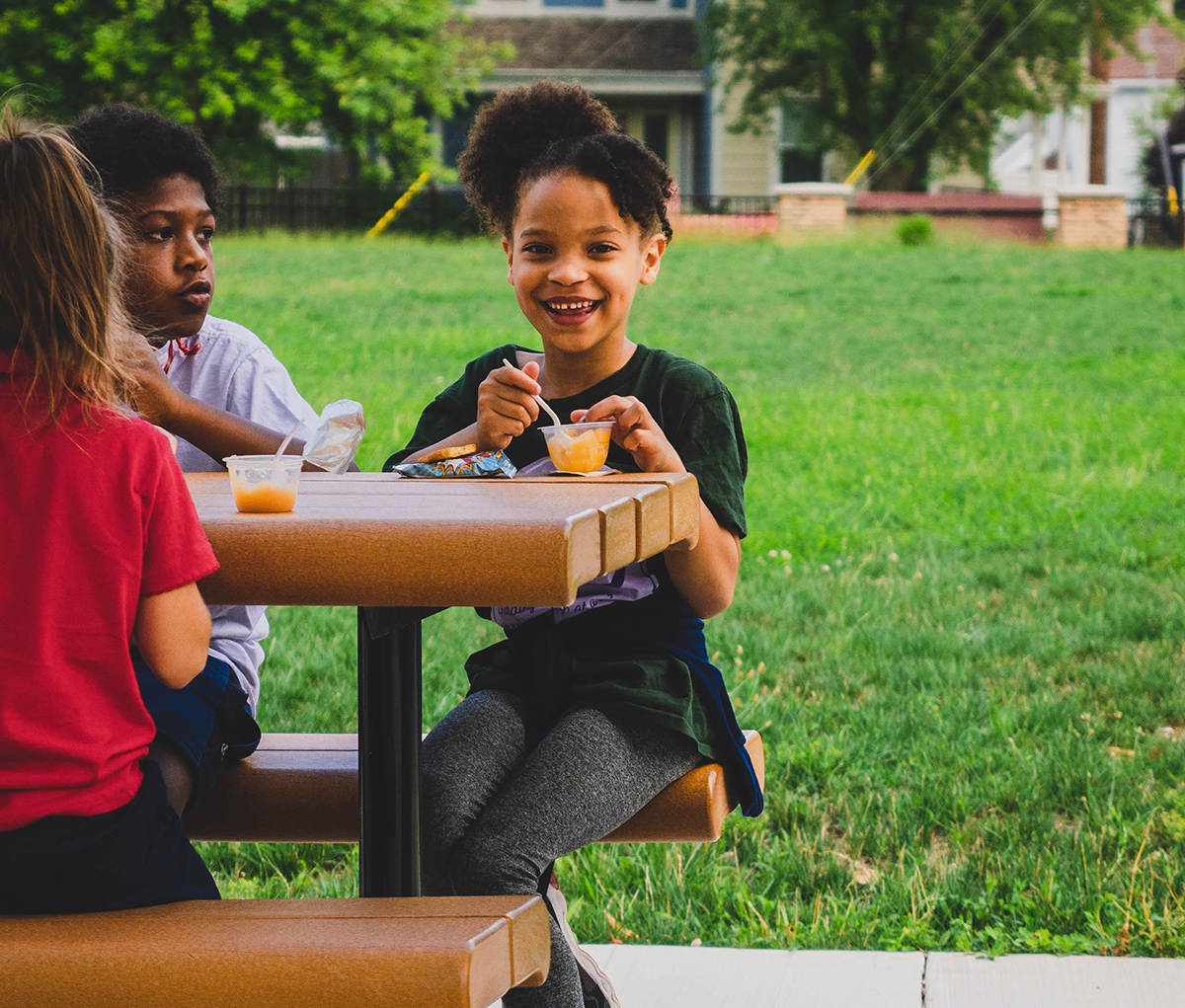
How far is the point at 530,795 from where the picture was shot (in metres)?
2.19

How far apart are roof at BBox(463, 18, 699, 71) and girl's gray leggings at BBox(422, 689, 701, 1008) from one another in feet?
91.9

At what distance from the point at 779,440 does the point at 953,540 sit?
1811mm

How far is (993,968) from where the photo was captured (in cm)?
282

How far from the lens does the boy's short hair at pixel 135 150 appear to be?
279 centimetres

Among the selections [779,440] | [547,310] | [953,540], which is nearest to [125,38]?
[779,440]

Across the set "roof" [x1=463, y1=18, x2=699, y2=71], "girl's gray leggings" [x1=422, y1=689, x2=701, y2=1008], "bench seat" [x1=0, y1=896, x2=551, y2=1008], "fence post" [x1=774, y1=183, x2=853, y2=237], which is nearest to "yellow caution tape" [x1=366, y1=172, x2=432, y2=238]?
"roof" [x1=463, y1=18, x2=699, y2=71]

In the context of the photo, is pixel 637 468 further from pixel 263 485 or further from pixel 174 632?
pixel 174 632

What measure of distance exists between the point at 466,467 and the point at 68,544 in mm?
735

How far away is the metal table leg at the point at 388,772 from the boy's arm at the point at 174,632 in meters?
0.30

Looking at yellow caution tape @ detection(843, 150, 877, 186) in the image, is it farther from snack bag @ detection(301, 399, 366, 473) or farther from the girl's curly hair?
snack bag @ detection(301, 399, 366, 473)

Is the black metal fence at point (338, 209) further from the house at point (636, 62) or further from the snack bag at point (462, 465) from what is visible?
the snack bag at point (462, 465)

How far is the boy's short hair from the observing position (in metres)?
2.79

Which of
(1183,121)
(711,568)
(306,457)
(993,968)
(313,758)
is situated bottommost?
(993,968)

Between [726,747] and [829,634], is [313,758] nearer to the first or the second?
[726,747]
